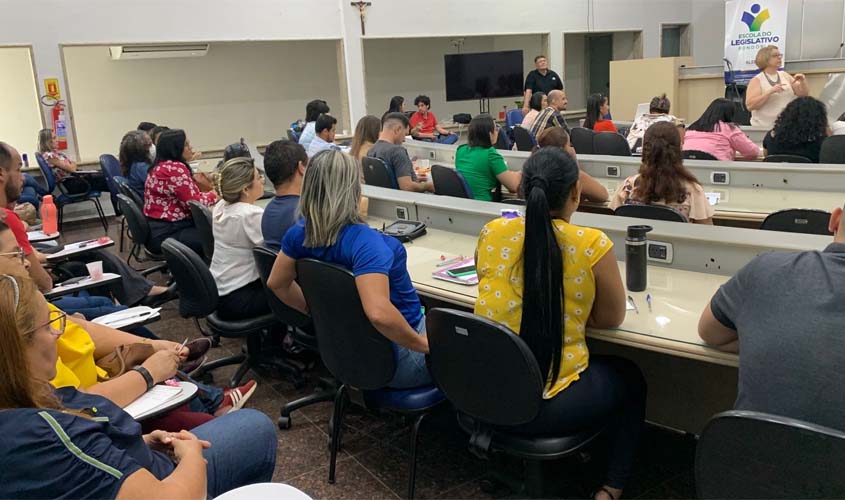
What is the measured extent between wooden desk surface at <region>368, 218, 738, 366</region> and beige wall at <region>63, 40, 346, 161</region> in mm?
7278

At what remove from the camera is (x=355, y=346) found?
7.43 feet

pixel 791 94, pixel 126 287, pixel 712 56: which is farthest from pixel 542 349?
pixel 712 56

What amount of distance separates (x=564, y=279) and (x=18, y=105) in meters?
9.71

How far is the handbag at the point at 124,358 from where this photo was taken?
2.19 metres

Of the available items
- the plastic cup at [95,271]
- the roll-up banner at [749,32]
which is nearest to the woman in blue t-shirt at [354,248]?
the plastic cup at [95,271]

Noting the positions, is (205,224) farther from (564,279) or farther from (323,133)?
(564,279)

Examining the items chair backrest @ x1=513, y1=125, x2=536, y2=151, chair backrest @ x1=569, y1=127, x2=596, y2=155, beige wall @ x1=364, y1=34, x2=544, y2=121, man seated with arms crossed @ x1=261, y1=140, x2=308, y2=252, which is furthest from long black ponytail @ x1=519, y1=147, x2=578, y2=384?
beige wall @ x1=364, y1=34, x2=544, y2=121

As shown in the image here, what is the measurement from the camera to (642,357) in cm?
265

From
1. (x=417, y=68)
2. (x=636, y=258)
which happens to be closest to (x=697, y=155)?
(x=636, y=258)

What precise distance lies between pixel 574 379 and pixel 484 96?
9448 mm

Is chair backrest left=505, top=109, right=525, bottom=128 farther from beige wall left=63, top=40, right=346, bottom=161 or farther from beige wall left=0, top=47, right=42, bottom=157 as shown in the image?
beige wall left=0, top=47, right=42, bottom=157

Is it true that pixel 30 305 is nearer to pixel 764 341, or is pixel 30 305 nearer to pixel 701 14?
pixel 764 341

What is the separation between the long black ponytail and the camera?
186 centimetres

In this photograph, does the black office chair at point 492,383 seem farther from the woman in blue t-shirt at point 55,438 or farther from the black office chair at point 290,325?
the black office chair at point 290,325
